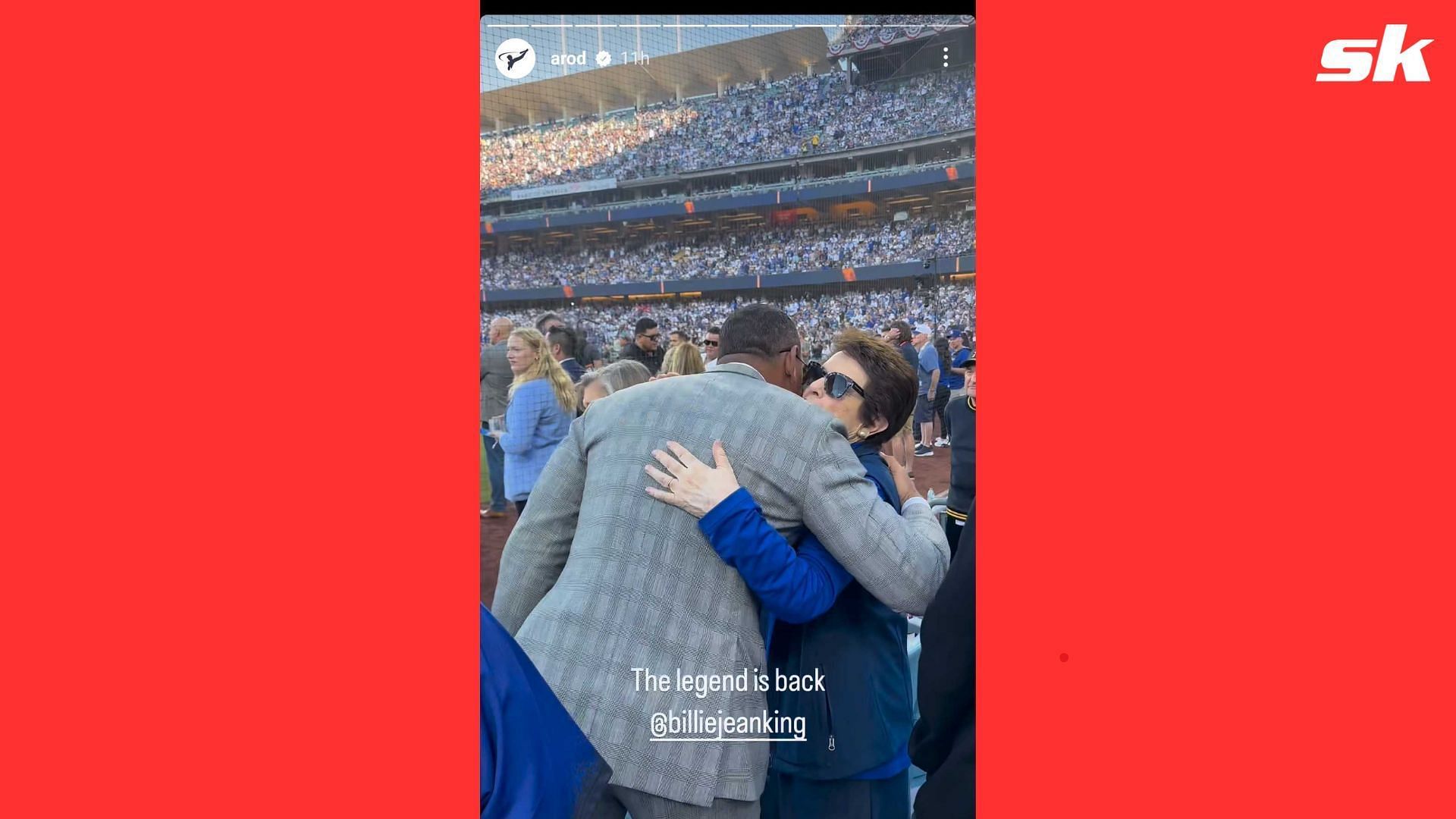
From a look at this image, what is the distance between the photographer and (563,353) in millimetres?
1748

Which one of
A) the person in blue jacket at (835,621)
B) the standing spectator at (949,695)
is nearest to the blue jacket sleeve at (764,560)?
the person in blue jacket at (835,621)

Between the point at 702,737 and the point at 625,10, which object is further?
the point at 625,10

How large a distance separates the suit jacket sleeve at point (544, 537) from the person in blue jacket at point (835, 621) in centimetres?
17

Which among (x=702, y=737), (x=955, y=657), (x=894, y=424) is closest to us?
(x=955, y=657)

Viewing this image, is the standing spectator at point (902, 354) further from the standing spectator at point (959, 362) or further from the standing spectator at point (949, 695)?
the standing spectator at point (949, 695)

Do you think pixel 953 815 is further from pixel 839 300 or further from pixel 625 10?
pixel 625 10

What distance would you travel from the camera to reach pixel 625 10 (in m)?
1.77

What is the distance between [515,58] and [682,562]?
990 millimetres

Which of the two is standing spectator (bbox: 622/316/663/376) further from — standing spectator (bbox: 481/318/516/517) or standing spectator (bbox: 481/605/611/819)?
standing spectator (bbox: 481/605/611/819)

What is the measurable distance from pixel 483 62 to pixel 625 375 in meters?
0.63
